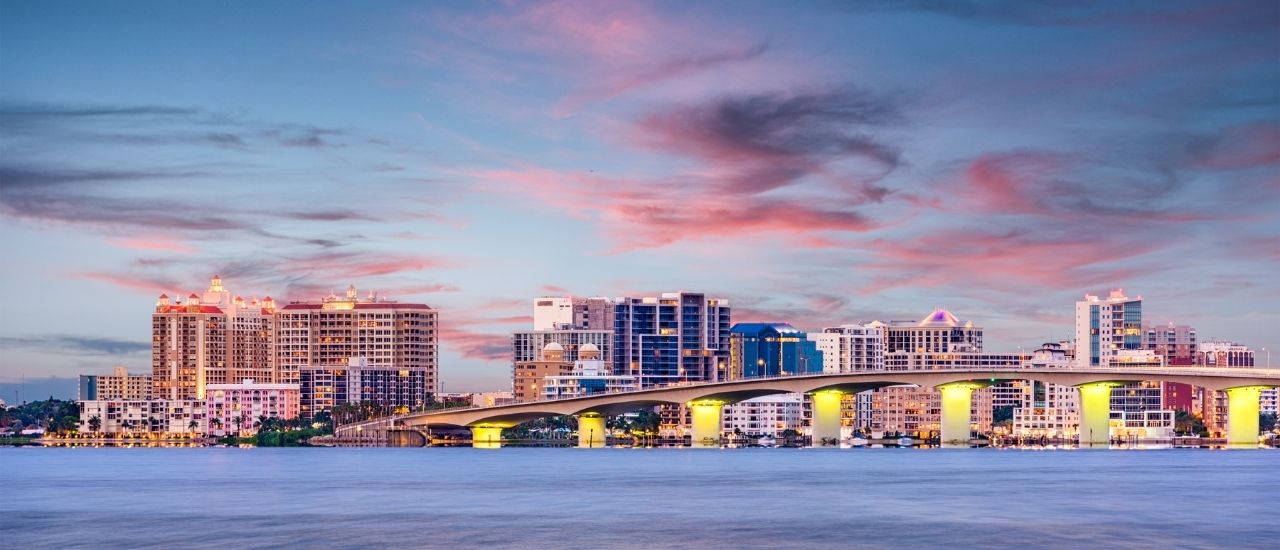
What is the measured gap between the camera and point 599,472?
13050 centimetres

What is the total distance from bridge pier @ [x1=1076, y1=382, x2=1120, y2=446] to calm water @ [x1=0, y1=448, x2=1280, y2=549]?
49.7m

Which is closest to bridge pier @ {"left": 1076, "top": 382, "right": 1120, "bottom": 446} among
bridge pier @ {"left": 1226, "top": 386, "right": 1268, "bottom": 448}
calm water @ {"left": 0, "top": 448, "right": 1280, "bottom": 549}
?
bridge pier @ {"left": 1226, "top": 386, "right": 1268, "bottom": 448}

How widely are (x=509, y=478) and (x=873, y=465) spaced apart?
38.9 meters

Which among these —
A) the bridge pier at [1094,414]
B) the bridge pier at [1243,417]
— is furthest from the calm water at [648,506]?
the bridge pier at [1094,414]

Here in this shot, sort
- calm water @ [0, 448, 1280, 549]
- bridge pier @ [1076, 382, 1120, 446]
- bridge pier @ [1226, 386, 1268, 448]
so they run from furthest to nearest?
bridge pier @ [1076, 382, 1120, 446]
bridge pier @ [1226, 386, 1268, 448]
calm water @ [0, 448, 1280, 549]

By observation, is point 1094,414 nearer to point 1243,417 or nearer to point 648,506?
point 1243,417

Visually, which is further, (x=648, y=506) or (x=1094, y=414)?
(x=1094, y=414)

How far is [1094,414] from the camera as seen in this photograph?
640 ft

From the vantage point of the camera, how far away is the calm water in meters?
69.2

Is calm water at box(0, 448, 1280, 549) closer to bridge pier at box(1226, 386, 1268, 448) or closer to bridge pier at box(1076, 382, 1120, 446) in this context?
bridge pier at box(1226, 386, 1268, 448)

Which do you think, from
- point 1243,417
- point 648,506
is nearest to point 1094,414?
point 1243,417

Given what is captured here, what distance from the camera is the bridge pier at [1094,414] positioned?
19288 centimetres

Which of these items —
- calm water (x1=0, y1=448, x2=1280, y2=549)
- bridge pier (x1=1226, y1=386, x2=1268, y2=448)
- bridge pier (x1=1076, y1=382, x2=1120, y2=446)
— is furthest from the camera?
bridge pier (x1=1076, y1=382, x2=1120, y2=446)

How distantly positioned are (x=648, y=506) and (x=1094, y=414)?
11987cm
